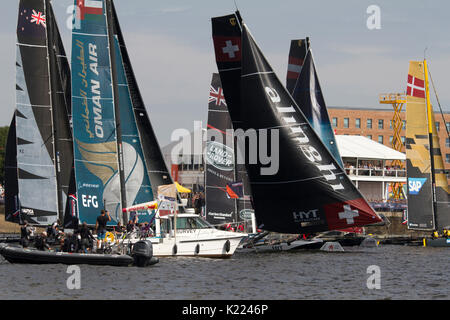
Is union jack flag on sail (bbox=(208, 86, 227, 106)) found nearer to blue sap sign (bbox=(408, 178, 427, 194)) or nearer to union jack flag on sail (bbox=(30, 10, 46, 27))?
union jack flag on sail (bbox=(30, 10, 46, 27))

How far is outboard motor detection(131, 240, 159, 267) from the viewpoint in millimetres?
33219

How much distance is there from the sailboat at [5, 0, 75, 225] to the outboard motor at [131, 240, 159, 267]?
14.6m

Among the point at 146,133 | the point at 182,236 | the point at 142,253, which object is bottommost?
the point at 142,253

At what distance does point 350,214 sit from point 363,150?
173 ft

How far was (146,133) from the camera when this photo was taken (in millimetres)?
42438

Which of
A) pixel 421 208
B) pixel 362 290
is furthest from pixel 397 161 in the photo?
pixel 362 290

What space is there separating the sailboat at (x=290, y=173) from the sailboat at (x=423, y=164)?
21.3 metres

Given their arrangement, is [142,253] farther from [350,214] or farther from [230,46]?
[230,46]

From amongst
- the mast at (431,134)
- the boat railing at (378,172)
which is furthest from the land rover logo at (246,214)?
the boat railing at (378,172)

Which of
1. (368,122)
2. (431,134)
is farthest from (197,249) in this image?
(368,122)

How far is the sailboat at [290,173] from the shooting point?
35344 millimetres

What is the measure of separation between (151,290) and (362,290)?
665 cm

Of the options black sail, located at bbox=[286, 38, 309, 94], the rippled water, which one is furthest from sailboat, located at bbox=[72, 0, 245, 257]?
black sail, located at bbox=[286, 38, 309, 94]
